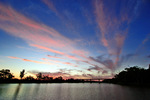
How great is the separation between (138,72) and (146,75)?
8146mm

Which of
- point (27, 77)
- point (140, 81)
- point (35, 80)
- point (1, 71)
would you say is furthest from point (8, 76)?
point (140, 81)

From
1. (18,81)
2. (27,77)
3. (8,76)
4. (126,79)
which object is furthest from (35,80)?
(126,79)

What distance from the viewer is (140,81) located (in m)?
117

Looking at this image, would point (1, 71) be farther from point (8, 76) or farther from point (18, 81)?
point (18, 81)

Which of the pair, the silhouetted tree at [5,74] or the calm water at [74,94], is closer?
the calm water at [74,94]

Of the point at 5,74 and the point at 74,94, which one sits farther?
the point at 5,74

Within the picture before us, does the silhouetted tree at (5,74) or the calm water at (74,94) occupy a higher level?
the silhouetted tree at (5,74)

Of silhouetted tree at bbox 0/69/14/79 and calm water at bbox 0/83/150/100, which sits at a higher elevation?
silhouetted tree at bbox 0/69/14/79

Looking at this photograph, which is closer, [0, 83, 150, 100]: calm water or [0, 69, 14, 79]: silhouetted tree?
[0, 83, 150, 100]: calm water

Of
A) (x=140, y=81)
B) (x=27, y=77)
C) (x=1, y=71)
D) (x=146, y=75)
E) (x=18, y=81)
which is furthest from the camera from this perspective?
(x=27, y=77)

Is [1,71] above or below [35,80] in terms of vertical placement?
above

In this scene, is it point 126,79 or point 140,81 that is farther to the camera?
point 126,79

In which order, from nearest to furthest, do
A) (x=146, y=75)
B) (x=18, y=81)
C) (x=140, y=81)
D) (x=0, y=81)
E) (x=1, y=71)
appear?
(x=146, y=75) < (x=140, y=81) < (x=0, y=81) < (x=1, y=71) < (x=18, y=81)

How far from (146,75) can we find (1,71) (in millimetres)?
207109
